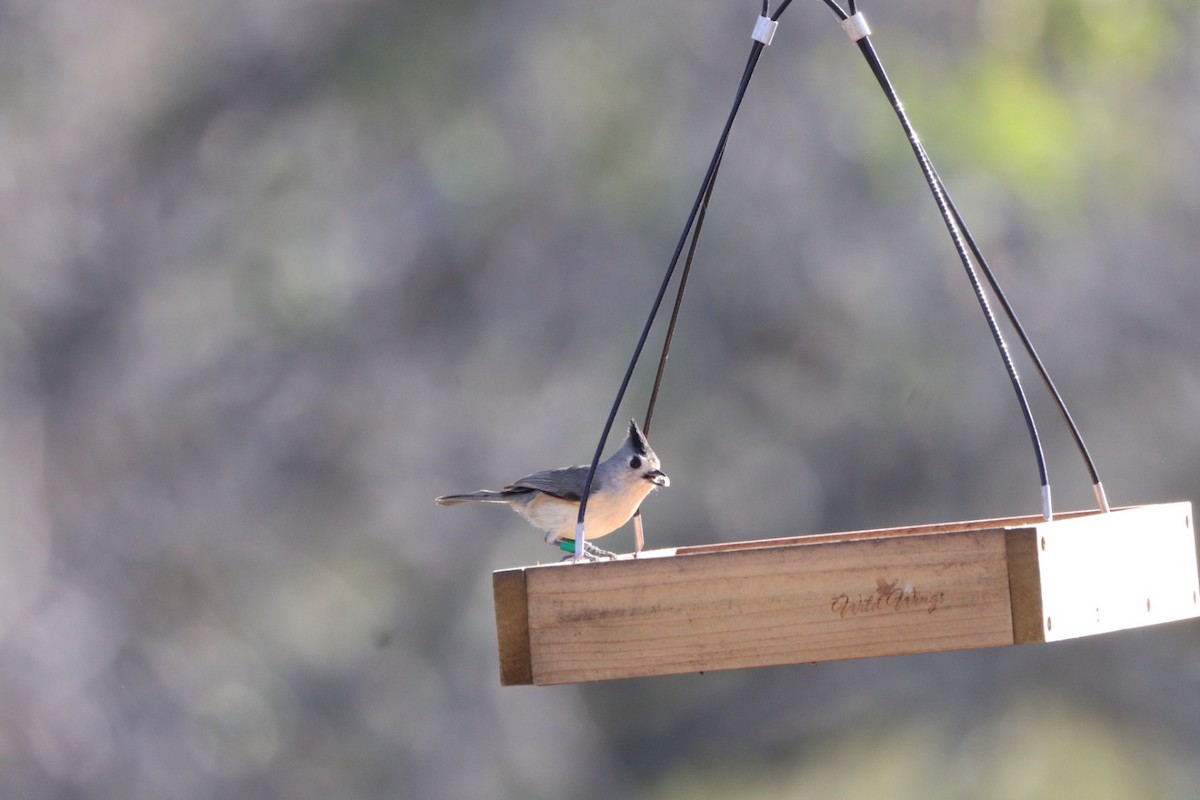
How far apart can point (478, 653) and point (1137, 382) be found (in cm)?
334

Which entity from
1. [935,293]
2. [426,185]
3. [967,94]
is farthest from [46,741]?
[967,94]

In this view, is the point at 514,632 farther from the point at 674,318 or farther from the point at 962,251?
the point at 962,251

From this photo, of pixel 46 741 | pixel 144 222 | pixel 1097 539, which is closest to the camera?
pixel 1097 539

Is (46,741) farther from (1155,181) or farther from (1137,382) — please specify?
(1155,181)

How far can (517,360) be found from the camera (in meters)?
7.40

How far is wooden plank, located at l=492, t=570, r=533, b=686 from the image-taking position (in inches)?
95.3

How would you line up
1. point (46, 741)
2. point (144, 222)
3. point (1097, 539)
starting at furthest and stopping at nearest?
point (144, 222) → point (46, 741) → point (1097, 539)

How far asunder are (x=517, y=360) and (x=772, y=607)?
16.9 feet

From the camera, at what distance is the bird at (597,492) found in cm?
329

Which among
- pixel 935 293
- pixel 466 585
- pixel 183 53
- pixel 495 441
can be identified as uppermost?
pixel 183 53

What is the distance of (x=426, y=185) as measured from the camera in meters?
7.37

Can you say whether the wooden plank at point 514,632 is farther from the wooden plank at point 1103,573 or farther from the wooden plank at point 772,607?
the wooden plank at point 1103,573

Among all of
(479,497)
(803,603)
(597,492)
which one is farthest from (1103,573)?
(479,497)

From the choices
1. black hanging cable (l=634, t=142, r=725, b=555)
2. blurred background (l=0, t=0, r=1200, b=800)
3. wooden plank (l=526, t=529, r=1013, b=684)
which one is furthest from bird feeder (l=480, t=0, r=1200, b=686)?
blurred background (l=0, t=0, r=1200, b=800)
